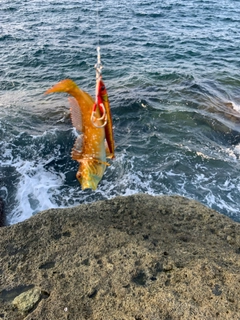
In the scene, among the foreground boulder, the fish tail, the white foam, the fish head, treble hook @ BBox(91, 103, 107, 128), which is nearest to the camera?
the fish tail

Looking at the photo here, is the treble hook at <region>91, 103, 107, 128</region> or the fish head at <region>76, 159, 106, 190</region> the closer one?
the treble hook at <region>91, 103, 107, 128</region>

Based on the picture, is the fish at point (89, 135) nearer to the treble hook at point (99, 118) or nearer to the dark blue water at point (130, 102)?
the treble hook at point (99, 118)

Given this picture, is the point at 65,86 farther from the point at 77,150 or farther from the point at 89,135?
the point at 77,150

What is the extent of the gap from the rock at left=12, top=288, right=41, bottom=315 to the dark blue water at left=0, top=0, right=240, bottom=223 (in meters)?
3.52

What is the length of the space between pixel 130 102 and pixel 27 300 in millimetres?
9097

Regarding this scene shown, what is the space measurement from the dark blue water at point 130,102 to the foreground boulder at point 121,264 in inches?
106

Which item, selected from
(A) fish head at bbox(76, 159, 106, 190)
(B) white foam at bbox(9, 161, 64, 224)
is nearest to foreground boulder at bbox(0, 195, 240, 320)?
(A) fish head at bbox(76, 159, 106, 190)

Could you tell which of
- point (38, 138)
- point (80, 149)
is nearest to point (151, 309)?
point (80, 149)

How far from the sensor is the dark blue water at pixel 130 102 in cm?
769

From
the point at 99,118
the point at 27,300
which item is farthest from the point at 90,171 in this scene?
the point at 27,300

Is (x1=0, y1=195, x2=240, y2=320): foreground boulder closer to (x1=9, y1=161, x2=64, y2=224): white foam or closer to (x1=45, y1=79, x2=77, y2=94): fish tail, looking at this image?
(x1=45, y1=79, x2=77, y2=94): fish tail

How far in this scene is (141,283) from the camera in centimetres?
328

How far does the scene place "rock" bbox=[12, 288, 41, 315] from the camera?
9.91ft

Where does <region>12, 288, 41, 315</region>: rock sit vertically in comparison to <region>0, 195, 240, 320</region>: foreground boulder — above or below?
above
